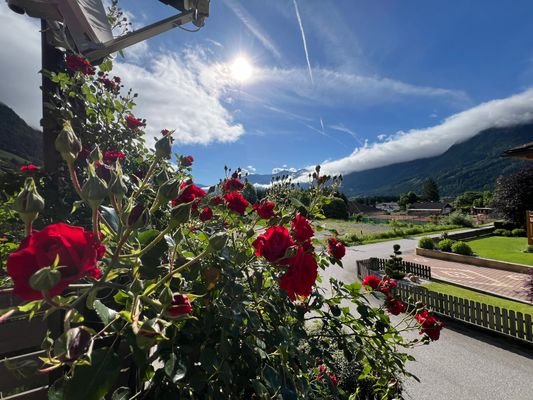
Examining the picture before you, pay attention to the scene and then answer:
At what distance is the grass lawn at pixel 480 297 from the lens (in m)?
7.20

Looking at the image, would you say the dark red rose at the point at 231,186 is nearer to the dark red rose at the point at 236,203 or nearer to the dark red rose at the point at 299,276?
the dark red rose at the point at 236,203

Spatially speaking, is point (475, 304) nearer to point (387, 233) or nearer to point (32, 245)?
point (32, 245)

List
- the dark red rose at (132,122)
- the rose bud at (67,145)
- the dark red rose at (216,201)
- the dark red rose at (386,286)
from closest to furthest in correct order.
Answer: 1. the rose bud at (67,145)
2. the dark red rose at (216,201)
3. the dark red rose at (386,286)
4. the dark red rose at (132,122)

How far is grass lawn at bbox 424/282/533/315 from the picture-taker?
720cm

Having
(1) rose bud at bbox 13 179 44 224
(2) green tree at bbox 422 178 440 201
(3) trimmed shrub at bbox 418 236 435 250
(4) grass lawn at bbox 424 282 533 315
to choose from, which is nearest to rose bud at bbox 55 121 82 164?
(1) rose bud at bbox 13 179 44 224

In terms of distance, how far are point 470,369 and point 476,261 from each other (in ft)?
32.1

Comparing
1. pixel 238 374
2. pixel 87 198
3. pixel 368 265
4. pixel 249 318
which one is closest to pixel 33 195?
pixel 87 198

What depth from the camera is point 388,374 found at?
1.49m

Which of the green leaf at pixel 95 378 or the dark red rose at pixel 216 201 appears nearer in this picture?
the green leaf at pixel 95 378

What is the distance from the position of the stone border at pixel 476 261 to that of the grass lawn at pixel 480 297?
9.87ft

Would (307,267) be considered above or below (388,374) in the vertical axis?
above

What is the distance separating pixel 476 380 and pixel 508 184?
25721mm

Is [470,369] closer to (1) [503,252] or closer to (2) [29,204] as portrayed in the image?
(2) [29,204]

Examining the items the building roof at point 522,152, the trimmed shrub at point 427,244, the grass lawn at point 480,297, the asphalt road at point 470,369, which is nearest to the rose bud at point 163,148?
the asphalt road at point 470,369
